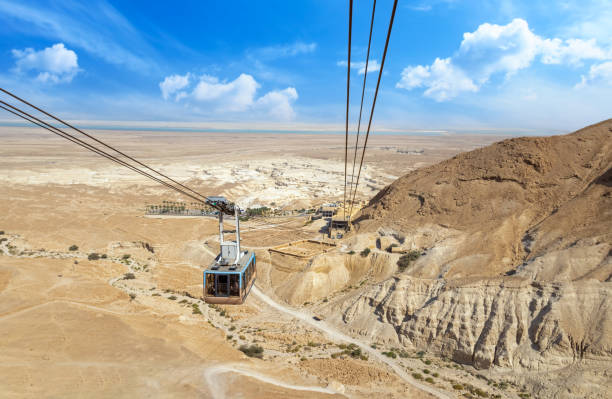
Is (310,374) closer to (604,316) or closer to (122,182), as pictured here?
(604,316)

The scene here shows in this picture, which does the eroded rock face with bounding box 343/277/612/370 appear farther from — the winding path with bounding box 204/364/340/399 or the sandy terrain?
the winding path with bounding box 204/364/340/399

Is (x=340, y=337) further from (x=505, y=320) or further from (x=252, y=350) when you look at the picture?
(x=505, y=320)

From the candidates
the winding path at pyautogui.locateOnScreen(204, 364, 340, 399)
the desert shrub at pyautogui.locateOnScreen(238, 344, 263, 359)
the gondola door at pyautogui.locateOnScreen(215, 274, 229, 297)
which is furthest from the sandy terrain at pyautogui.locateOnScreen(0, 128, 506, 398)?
the gondola door at pyautogui.locateOnScreen(215, 274, 229, 297)

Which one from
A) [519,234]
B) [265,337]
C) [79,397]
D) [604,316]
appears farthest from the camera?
[519,234]

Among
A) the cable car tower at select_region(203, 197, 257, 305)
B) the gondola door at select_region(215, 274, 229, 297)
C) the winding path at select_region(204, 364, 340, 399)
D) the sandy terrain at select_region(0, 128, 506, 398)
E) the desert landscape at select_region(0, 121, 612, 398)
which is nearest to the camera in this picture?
the cable car tower at select_region(203, 197, 257, 305)

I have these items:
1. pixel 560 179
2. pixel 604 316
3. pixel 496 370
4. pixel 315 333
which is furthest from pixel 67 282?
pixel 560 179

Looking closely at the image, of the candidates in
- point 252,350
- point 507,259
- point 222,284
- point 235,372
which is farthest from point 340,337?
point 507,259
